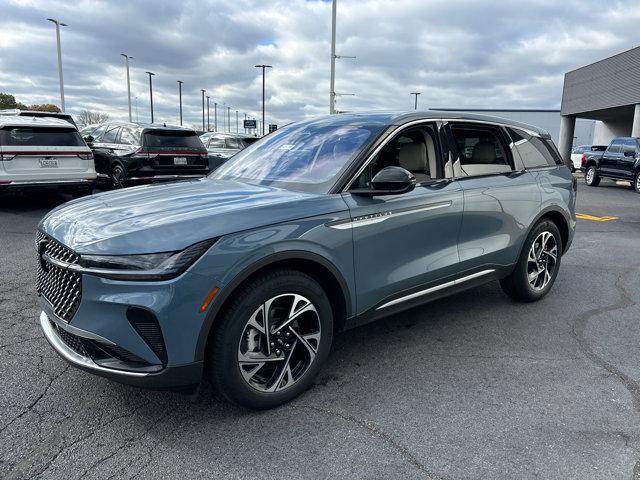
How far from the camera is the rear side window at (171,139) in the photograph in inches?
427

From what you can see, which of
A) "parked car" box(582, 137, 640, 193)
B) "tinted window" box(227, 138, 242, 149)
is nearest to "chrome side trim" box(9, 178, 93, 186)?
"tinted window" box(227, 138, 242, 149)

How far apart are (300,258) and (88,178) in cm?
826

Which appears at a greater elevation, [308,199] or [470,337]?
[308,199]

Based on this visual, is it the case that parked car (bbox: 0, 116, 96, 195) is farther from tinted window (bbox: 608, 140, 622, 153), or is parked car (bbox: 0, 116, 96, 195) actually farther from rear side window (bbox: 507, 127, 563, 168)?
tinted window (bbox: 608, 140, 622, 153)

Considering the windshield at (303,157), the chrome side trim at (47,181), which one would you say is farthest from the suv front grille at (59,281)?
the chrome side trim at (47,181)

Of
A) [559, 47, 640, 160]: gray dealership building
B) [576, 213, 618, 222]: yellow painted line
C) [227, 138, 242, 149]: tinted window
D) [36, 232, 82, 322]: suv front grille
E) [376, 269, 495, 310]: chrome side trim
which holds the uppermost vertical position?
[559, 47, 640, 160]: gray dealership building

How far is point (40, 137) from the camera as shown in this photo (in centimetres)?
902

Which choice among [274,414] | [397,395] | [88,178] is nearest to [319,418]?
[274,414]

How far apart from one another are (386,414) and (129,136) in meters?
10.1

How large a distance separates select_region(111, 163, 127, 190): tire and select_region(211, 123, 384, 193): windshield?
7.63 meters

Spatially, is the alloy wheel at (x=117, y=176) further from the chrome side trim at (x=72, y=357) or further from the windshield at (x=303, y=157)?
the chrome side trim at (x=72, y=357)

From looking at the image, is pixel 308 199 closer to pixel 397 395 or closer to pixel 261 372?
pixel 261 372

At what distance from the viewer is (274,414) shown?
282 centimetres

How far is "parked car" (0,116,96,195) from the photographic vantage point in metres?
8.60
